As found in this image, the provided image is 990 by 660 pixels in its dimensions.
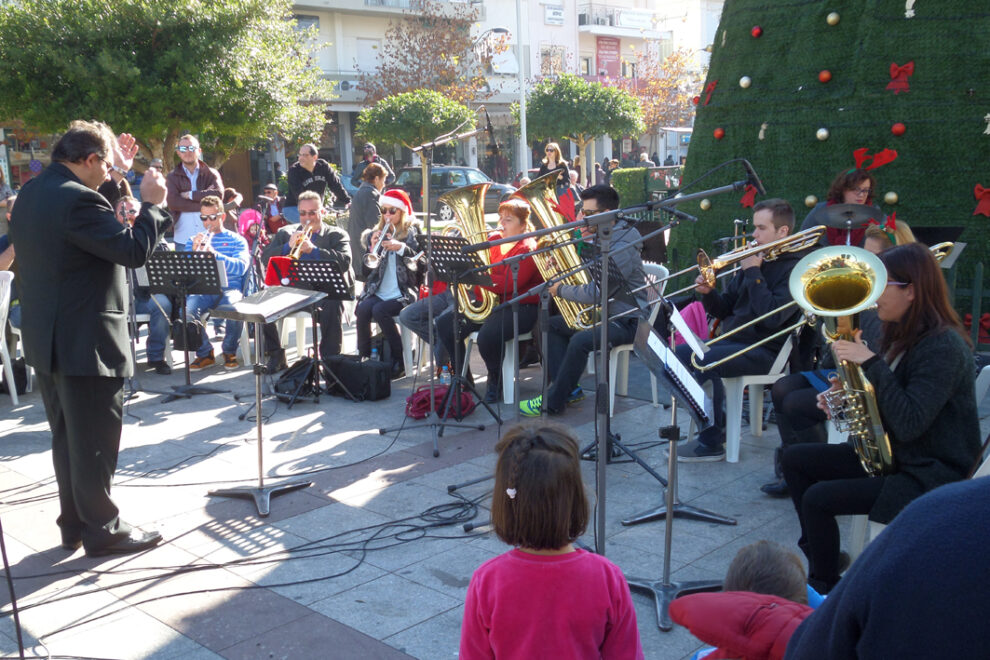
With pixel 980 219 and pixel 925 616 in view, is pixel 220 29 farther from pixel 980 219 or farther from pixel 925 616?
pixel 925 616

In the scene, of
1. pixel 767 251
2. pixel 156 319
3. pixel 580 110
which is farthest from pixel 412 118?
pixel 767 251

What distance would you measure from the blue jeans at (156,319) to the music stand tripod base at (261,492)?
3.50 meters

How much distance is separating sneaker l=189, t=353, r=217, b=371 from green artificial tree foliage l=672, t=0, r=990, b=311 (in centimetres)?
479

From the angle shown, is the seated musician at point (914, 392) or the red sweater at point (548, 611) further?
the seated musician at point (914, 392)

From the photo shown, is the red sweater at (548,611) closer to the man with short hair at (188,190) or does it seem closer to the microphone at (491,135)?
the microphone at (491,135)

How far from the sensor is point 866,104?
7.30 meters

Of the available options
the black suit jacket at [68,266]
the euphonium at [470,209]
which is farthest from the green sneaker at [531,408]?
the black suit jacket at [68,266]

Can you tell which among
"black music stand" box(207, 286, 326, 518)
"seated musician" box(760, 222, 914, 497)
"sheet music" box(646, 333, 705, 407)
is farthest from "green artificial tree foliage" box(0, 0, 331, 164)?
"sheet music" box(646, 333, 705, 407)

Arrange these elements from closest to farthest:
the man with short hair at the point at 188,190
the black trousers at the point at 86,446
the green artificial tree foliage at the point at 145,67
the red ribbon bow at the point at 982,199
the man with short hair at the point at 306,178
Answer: the black trousers at the point at 86,446 → the red ribbon bow at the point at 982,199 → the man with short hair at the point at 188,190 → the man with short hair at the point at 306,178 → the green artificial tree foliage at the point at 145,67

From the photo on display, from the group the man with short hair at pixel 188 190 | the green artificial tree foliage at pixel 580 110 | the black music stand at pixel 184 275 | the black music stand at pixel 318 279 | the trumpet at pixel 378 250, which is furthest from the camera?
the green artificial tree foliage at pixel 580 110

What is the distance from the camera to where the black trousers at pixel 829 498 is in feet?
11.2

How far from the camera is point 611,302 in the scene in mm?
5074

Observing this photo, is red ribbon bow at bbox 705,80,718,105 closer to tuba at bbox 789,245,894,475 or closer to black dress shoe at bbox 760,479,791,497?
black dress shoe at bbox 760,479,791,497

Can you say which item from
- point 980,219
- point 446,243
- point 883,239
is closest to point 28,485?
point 446,243
